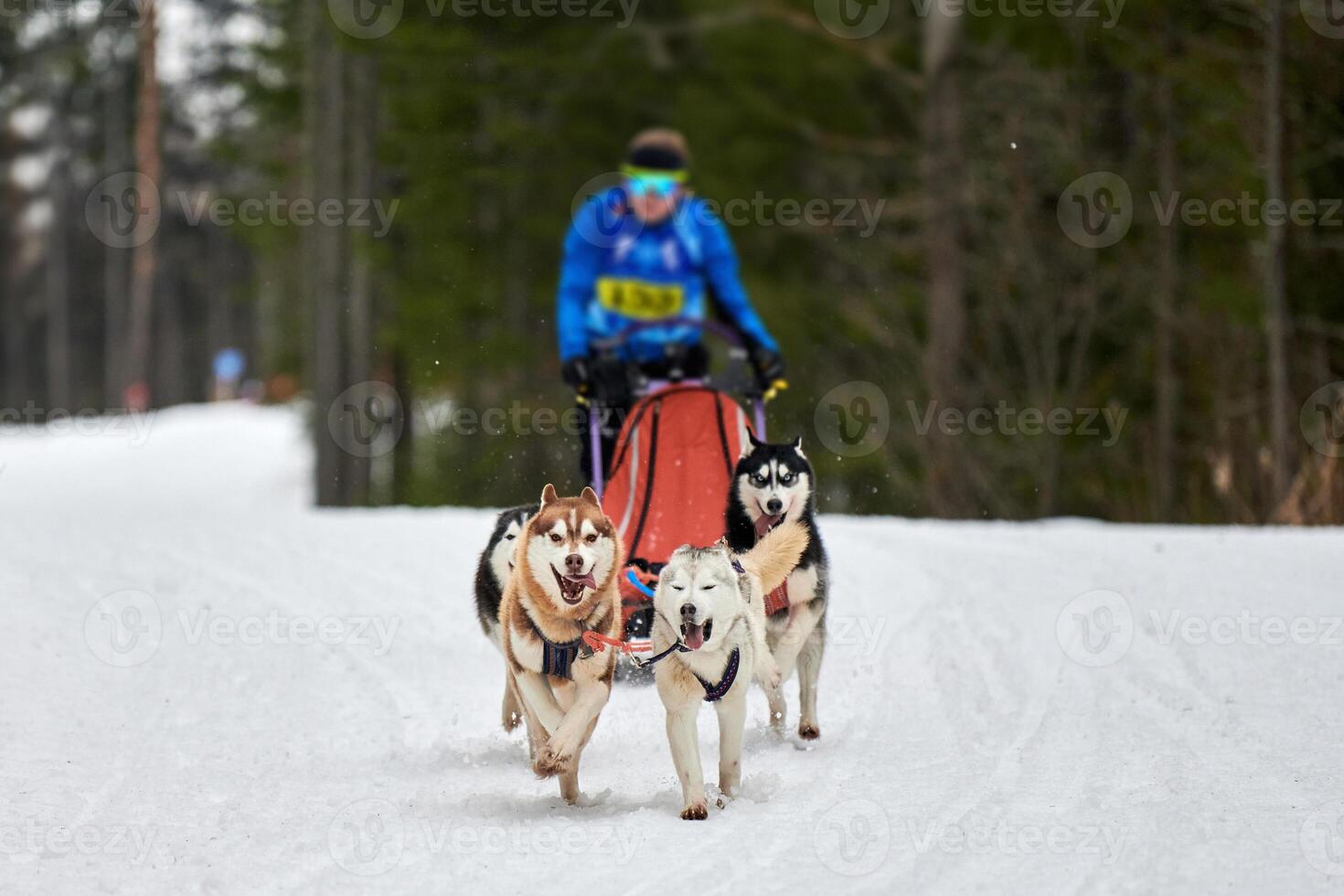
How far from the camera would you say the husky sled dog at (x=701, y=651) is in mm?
4172

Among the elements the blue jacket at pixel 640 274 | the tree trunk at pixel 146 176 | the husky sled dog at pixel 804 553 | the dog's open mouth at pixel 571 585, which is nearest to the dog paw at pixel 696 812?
the dog's open mouth at pixel 571 585

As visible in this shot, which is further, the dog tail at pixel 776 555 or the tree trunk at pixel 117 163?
the tree trunk at pixel 117 163

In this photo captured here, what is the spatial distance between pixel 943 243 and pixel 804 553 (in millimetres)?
10319

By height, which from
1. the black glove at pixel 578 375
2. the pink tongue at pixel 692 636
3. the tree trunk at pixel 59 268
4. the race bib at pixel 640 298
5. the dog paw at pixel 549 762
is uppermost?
the tree trunk at pixel 59 268

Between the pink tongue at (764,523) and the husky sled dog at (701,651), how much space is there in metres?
0.74

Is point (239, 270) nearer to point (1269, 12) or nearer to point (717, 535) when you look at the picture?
point (1269, 12)

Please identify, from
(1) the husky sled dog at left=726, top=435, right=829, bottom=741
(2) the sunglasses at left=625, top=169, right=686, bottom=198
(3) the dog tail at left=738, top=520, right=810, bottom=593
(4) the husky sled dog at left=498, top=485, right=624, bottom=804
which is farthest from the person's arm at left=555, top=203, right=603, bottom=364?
(4) the husky sled dog at left=498, top=485, right=624, bottom=804

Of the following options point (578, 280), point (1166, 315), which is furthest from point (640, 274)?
point (1166, 315)

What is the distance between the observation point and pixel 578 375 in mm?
6156

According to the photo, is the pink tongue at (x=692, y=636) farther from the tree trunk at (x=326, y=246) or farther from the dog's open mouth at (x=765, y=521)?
the tree trunk at (x=326, y=246)

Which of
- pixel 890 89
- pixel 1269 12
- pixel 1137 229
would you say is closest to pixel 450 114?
pixel 890 89

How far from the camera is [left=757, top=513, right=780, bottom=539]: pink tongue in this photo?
5145 millimetres

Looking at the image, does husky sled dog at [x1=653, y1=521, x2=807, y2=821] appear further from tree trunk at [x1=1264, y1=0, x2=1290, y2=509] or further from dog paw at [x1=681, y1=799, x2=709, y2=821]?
tree trunk at [x1=1264, y1=0, x2=1290, y2=509]

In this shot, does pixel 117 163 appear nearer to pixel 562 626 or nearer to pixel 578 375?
pixel 578 375
